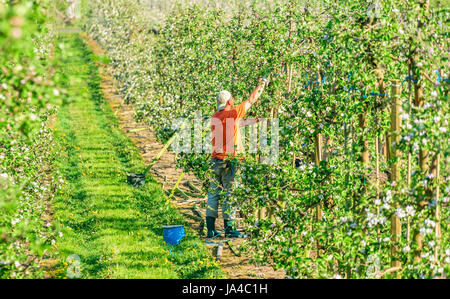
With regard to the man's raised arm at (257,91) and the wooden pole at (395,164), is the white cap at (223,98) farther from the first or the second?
the wooden pole at (395,164)

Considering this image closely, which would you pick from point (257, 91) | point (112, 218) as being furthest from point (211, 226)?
point (257, 91)

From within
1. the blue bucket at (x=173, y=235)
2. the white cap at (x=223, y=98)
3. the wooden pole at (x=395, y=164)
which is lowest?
the blue bucket at (x=173, y=235)

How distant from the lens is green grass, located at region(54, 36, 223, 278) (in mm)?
7332

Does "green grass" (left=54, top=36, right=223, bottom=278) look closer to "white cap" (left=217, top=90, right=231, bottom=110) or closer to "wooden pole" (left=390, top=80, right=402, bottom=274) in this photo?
"white cap" (left=217, top=90, right=231, bottom=110)

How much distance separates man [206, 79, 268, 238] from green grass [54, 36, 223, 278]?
61cm

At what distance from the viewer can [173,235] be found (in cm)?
843

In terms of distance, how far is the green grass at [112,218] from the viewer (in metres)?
7.33

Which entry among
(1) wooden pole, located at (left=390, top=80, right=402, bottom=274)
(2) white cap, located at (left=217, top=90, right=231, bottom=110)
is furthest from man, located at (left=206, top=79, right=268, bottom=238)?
(1) wooden pole, located at (left=390, top=80, right=402, bottom=274)

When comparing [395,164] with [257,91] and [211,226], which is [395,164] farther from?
[211,226]

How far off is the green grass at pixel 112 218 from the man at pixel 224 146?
24.1 inches

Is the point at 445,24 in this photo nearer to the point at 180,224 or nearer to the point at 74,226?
the point at 180,224

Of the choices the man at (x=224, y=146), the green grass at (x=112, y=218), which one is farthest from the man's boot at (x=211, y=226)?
the green grass at (x=112, y=218)

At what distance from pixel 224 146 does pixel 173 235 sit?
1.68 m

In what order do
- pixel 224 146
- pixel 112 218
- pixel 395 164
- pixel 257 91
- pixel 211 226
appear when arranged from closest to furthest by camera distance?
pixel 395 164 < pixel 257 91 < pixel 224 146 < pixel 211 226 < pixel 112 218
